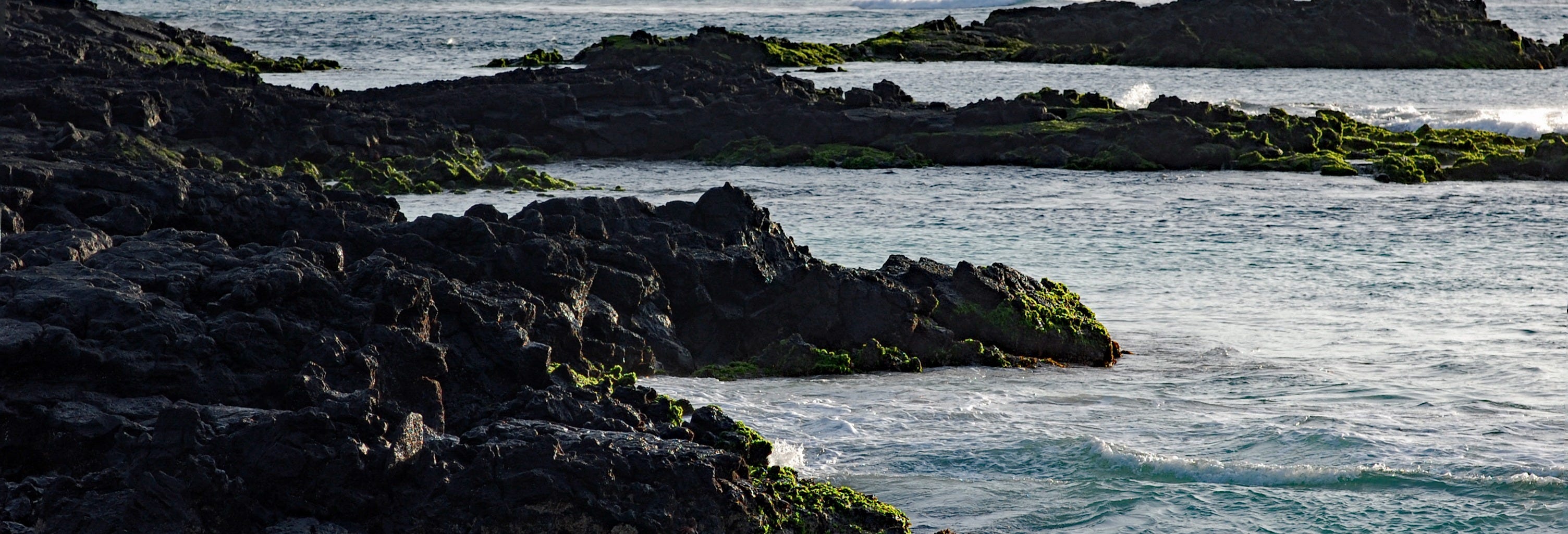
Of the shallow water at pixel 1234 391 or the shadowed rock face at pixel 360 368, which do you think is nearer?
the shadowed rock face at pixel 360 368

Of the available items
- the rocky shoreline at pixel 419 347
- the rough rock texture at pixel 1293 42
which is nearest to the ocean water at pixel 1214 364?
the rocky shoreline at pixel 419 347

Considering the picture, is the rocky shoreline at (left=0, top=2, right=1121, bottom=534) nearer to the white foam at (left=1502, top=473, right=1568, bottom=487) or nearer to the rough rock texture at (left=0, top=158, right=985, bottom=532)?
the rough rock texture at (left=0, top=158, right=985, bottom=532)

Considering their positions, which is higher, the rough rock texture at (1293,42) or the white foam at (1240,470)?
the rough rock texture at (1293,42)

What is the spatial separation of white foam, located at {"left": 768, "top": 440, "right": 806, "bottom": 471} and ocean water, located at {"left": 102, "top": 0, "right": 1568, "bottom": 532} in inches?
1.3

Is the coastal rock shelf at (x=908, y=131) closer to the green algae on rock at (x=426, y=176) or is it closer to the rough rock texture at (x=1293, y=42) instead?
the green algae on rock at (x=426, y=176)

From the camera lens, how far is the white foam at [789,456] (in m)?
10.5

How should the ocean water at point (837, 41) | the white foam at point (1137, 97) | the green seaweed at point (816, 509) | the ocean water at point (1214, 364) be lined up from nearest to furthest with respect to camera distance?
the green seaweed at point (816, 509)
the ocean water at point (1214, 364)
the white foam at point (1137, 97)
the ocean water at point (837, 41)

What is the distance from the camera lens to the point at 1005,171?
32.9 meters

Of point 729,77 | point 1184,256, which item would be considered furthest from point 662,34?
point 1184,256

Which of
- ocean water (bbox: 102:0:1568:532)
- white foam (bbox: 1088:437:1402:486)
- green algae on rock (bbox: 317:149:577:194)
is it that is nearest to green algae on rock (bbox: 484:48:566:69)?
ocean water (bbox: 102:0:1568:532)

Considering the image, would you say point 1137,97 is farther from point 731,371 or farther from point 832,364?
point 731,371

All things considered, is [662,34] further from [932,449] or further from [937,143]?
[932,449]

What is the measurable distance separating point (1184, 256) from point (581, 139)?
18692 mm

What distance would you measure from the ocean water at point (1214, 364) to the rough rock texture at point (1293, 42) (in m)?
23.3
